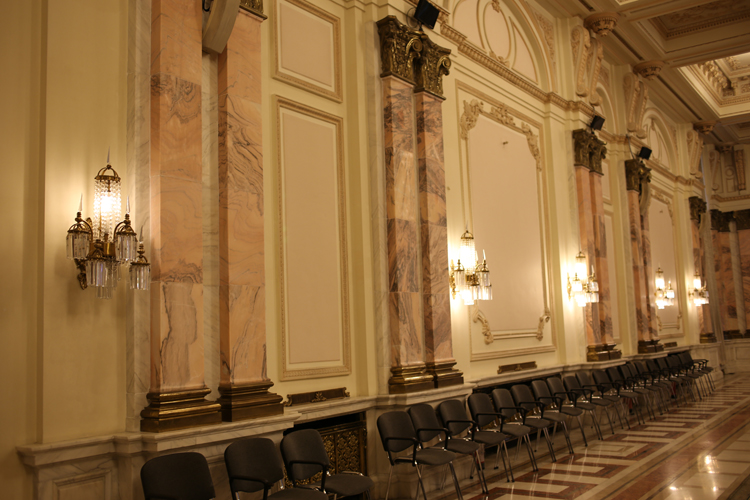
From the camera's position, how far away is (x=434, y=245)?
23.2 feet

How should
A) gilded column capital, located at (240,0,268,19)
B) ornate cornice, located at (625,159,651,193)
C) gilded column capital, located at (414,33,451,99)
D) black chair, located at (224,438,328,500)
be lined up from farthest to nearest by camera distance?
ornate cornice, located at (625,159,651,193) → gilded column capital, located at (414,33,451,99) → gilded column capital, located at (240,0,268,19) → black chair, located at (224,438,328,500)

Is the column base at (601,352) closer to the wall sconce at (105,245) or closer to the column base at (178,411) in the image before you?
the column base at (178,411)

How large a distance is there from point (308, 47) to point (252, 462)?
3827 millimetres

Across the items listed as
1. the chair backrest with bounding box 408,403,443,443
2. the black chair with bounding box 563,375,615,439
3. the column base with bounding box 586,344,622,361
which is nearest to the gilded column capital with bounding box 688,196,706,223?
the column base with bounding box 586,344,622,361

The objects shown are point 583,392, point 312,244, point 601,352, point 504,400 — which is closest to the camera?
point 312,244

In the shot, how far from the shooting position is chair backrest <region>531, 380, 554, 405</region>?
8.36 m

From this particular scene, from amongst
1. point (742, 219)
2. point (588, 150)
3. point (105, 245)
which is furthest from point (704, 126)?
point (105, 245)

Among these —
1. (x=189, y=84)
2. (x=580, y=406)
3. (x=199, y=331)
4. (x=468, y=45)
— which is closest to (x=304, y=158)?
(x=189, y=84)

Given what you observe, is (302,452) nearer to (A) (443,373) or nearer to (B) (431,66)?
(A) (443,373)

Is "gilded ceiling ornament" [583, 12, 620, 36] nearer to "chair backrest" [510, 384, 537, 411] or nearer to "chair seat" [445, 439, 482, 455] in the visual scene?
"chair backrest" [510, 384, 537, 411]

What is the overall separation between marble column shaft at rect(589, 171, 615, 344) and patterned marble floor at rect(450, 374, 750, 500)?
174 cm

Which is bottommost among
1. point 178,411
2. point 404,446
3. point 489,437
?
point 489,437

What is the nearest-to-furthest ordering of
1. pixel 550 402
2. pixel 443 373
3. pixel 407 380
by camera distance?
pixel 407 380 < pixel 443 373 < pixel 550 402

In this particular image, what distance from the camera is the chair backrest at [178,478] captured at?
3.78m
